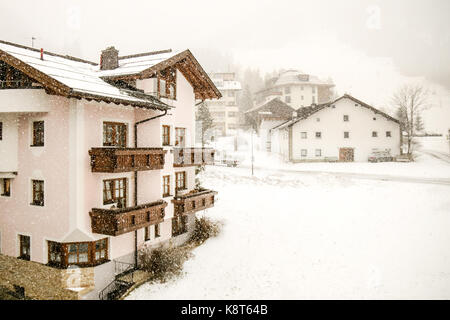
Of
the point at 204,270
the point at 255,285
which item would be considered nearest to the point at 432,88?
the point at 255,285

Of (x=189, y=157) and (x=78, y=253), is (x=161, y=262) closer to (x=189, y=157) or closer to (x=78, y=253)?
(x=78, y=253)

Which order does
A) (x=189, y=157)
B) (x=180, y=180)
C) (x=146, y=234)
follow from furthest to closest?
(x=180, y=180) < (x=189, y=157) < (x=146, y=234)

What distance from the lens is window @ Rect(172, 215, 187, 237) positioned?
17.5 meters

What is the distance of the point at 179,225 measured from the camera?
702 inches

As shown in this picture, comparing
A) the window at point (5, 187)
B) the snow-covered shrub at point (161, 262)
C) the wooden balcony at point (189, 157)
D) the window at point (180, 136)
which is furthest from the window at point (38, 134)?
the snow-covered shrub at point (161, 262)

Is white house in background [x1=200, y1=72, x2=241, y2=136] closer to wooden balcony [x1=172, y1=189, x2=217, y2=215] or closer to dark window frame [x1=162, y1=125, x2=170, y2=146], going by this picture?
wooden balcony [x1=172, y1=189, x2=217, y2=215]

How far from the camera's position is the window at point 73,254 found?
40.8 ft

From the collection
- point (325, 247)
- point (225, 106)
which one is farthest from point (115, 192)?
point (225, 106)

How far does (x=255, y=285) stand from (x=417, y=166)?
23176mm

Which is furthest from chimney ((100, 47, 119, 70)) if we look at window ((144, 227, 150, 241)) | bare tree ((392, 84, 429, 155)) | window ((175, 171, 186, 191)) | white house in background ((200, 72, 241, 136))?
white house in background ((200, 72, 241, 136))

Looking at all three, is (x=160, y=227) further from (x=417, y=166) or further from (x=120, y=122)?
(x=417, y=166)

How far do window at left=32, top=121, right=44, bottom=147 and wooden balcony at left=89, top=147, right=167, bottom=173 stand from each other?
243 centimetres

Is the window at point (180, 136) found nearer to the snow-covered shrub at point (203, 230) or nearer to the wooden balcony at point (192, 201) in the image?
the wooden balcony at point (192, 201)

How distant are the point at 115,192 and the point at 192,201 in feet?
14.2
